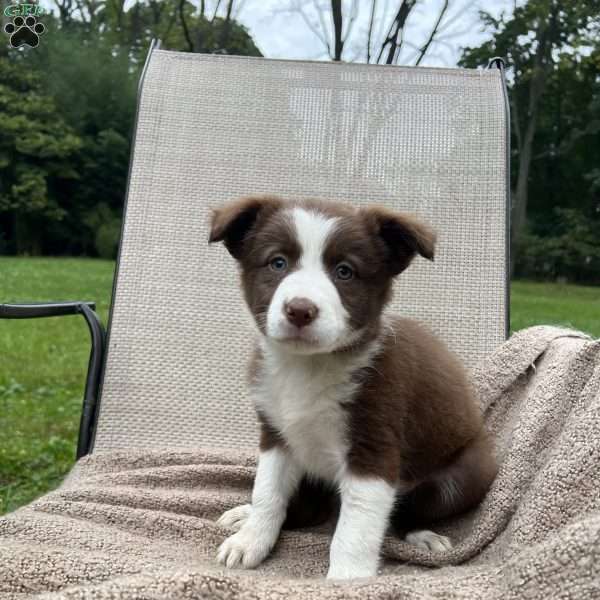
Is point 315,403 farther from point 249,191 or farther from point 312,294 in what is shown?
point 249,191

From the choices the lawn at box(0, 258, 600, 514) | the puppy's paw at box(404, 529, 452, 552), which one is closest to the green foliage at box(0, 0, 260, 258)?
the lawn at box(0, 258, 600, 514)

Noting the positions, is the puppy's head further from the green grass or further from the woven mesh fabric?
the green grass

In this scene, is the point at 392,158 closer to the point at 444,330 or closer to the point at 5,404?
the point at 444,330

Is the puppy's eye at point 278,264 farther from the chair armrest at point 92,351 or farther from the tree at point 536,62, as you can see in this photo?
the tree at point 536,62

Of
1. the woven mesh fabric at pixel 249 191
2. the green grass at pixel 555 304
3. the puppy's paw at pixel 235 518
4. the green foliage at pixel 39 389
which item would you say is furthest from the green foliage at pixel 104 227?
the puppy's paw at pixel 235 518

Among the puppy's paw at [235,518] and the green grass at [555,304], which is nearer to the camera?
the puppy's paw at [235,518]

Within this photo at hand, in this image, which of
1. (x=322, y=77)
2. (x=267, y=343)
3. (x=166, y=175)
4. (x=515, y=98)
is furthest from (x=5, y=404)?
(x=515, y=98)

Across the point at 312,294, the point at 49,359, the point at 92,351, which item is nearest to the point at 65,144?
the point at 49,359
